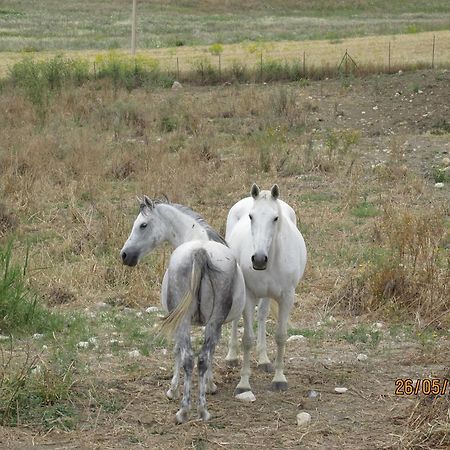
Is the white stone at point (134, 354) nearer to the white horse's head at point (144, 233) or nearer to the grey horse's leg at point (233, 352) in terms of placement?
the grey horse's leg at point (233, 352)

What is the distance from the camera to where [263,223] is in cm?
698

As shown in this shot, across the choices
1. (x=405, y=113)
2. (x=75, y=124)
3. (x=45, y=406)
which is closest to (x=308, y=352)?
(x=45, y=406)

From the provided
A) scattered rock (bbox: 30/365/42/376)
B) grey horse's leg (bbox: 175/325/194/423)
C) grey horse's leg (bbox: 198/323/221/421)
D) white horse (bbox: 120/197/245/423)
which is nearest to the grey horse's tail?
white horse (bbox: 120/197/245/423)

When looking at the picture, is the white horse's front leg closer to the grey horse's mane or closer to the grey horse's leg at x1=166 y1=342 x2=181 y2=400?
the grey horse's mane

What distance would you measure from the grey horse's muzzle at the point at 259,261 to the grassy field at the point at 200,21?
39.8m

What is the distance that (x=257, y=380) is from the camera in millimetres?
7727

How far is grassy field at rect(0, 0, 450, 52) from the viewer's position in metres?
50.2

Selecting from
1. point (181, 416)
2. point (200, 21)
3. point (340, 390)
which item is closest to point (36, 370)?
point (181, 416)

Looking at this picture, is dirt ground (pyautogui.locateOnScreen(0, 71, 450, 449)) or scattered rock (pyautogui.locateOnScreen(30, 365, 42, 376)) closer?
dirt ground (pyautogui.locateOnScreen(0, 71, 450, 449))

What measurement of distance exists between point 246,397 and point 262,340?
3.06 feet

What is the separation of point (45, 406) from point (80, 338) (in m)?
1.66

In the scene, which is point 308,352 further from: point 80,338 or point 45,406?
point 45,406
